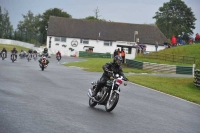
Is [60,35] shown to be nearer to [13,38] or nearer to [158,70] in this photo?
[13,38]

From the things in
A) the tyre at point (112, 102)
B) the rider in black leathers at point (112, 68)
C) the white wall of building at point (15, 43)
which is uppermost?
the white wall of building at point (15, 43)

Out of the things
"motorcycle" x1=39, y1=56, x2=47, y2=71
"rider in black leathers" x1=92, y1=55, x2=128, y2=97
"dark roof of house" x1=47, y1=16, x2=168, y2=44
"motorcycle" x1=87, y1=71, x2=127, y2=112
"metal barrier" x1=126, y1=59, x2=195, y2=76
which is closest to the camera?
"motorcycle" x1=87, y1=71, x2=127, y2=112

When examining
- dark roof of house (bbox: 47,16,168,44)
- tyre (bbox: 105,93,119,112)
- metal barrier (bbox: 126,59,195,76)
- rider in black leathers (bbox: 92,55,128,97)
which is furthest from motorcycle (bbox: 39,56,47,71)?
dark roof of house (bbox: 47,16,168,44)

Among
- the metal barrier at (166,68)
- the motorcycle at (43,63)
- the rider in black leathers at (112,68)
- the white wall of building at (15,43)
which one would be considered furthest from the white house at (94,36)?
the rider in black leathers at (112,68)

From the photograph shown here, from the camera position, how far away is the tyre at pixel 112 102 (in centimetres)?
1337

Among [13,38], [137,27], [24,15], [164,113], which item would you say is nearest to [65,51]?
[137,27]

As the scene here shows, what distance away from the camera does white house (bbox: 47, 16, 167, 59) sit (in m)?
101

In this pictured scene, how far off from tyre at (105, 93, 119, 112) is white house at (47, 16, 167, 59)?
84565mm

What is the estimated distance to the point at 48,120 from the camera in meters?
10.7

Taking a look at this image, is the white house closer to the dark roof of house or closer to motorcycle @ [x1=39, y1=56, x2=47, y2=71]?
the dark roof of house

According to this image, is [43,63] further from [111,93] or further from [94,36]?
[94,36]

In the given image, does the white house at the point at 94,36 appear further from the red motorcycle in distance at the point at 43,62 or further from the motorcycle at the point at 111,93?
the motorcycle at the point at 111,93

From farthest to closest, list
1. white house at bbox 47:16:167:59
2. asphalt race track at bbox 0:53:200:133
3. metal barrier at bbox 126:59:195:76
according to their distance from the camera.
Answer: white house at bbox 47:16:167:59 < metal barrier at bbox 126:59:195:76 < asphalt race track at bbox 0:53:200:133

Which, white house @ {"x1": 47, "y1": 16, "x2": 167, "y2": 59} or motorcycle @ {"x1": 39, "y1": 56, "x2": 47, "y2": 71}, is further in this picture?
white house @ {"x1": 47, "y1": 16, "x2": 167, "y2": 59}
